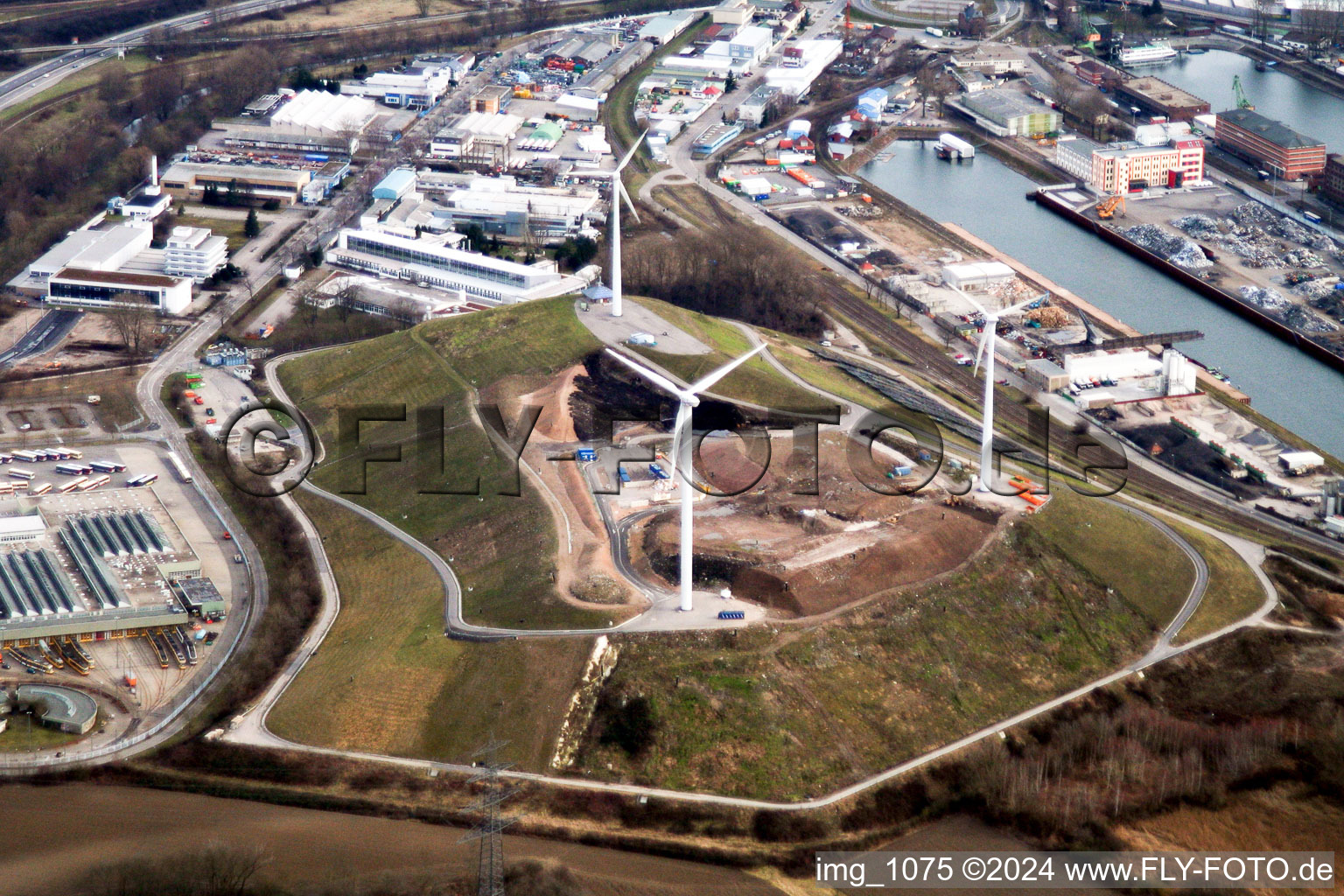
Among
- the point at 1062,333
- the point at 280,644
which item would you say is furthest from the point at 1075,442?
the point at 280,644

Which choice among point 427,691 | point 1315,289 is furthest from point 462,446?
point 1315,289

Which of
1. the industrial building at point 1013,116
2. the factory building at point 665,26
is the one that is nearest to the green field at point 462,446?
the industrial building at point 1013,116

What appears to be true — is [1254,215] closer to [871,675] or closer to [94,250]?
[871,675]

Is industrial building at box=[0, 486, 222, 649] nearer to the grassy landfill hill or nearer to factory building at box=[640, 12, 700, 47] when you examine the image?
the grassy landfill hill

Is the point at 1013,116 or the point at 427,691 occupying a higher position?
the point at 427,691

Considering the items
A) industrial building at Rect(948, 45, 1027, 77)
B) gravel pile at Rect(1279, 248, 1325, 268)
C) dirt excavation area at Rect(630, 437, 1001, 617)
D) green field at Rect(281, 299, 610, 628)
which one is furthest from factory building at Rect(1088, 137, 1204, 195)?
dirt excavation area at Rect(630, 437, 1001, 617)

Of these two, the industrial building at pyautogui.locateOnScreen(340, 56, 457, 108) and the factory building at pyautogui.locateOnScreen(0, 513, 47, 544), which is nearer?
the factory building at pyautogui.locateOnScreen(0, 513, 47, 544)
